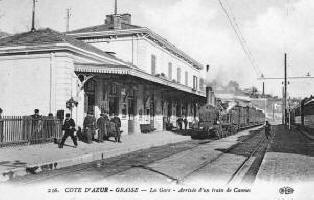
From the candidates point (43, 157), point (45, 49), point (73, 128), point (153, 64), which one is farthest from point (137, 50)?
point (43, 157)

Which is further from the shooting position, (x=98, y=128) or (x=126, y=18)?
(x=126, y=18)

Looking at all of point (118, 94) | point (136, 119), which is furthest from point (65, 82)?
point (136, 119)

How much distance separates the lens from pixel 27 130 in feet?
48.4

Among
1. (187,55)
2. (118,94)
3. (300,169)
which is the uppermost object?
(187,55)

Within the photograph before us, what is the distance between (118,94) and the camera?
73.3ft

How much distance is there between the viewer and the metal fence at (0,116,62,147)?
44.9ft

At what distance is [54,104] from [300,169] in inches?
441

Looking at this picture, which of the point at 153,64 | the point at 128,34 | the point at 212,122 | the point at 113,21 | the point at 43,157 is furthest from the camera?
the point at 113,21

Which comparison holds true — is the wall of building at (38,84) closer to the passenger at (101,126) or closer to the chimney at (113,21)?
the passenger at (101,126)

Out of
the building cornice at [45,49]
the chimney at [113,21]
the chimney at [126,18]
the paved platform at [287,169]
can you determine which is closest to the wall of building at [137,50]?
Result: the chimney at [113,21]

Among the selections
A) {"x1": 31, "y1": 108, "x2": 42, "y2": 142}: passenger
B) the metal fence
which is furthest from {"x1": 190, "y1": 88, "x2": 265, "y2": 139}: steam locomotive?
{"x1": 31, "y1": 108, "x2": 42, "y2": 142}: passenger

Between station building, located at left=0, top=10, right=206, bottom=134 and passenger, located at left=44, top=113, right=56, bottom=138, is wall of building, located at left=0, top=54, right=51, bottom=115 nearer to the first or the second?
station building, located at left=0, top=10, right=206, bottom=134

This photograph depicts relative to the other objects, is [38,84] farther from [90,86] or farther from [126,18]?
[126,18]

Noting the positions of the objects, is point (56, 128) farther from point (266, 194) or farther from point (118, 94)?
point (266, 194)
